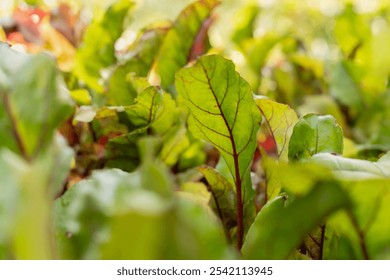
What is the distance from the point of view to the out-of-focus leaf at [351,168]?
0.37 metres

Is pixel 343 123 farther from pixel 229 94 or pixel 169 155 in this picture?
pixel 229 94

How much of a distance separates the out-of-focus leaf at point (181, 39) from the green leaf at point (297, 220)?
0.48m

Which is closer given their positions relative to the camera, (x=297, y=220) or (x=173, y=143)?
(x=297, y=220)

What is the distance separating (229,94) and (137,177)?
0.22m

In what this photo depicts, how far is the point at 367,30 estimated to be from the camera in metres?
1.25

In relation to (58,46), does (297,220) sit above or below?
above

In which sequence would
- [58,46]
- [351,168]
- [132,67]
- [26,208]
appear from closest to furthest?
[26,208] → [351,168] → [132,67] → [58,46]

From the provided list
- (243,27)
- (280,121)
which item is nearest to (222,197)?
(280,121)

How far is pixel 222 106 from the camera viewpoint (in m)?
0.52

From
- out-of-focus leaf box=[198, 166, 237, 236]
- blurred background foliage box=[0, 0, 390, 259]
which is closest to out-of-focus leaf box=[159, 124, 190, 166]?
blurred background foliage box=[0, 0, 390, 259]

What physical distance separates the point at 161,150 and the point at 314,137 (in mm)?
231

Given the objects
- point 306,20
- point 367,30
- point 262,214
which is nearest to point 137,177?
point 262,214

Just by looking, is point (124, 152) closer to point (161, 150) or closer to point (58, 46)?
point (161, 150)

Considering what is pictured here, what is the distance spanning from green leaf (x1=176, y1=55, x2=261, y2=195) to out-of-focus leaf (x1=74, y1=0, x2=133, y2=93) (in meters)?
0.33
